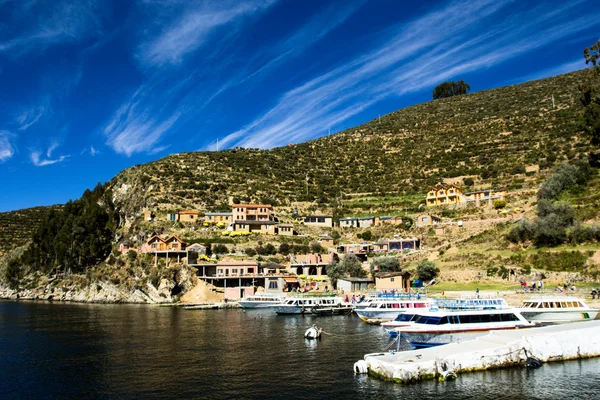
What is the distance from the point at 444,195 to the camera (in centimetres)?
10125

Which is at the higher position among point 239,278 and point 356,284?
point 239,278

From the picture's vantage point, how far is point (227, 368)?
28.2 metres

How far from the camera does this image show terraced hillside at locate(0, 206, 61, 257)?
135 m

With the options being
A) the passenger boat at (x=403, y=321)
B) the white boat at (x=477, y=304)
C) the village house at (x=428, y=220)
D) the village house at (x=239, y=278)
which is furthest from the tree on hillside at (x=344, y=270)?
the passenger boat at (x=403, y=321)

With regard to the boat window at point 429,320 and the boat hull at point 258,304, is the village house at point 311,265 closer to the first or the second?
the boat hull at point 258,304

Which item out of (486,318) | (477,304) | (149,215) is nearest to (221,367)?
(486,318)

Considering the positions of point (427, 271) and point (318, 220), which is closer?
point (427, 271)

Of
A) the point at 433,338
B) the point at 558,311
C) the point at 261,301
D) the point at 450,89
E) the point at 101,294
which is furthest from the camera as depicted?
the point at 450,89

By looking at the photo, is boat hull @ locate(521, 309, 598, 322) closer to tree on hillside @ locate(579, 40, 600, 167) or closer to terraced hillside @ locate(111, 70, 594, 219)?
tree on hillside @ locate(579, 40, 600, 167)

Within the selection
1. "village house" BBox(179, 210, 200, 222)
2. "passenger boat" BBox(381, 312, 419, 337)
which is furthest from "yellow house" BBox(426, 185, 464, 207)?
"passenger boat" BBox(381, 312, 419, 337)

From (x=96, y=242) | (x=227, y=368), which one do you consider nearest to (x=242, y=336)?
(x=227, y=368)

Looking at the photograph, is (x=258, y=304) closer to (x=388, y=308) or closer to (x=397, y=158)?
(x=388, y=308)

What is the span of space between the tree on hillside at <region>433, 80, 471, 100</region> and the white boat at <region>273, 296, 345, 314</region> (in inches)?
6200

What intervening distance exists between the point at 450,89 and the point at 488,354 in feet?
615
